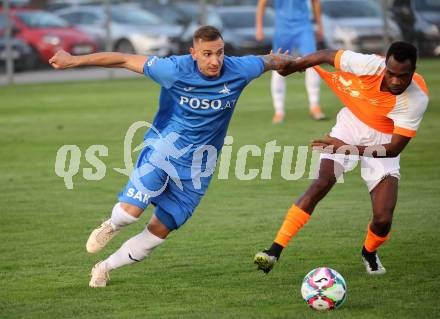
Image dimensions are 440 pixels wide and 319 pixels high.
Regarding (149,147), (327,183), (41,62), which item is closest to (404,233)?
(327,183)

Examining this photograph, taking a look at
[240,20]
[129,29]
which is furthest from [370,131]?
[240,20]

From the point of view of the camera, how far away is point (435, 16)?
30.0 meters

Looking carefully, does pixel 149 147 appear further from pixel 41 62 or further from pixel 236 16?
pixel 236 16

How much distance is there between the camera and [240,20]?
3081 cm

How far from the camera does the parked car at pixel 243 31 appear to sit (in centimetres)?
2961

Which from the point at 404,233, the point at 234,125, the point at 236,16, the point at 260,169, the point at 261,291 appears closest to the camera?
the point at 261,291

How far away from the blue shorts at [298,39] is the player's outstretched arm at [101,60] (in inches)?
383

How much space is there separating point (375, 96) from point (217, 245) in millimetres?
2141

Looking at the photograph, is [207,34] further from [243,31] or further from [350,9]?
[350,9]

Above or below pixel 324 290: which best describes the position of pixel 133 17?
below

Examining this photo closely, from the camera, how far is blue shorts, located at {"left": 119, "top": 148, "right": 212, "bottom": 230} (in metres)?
7.42

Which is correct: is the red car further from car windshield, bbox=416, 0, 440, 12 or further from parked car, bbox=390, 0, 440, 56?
car windshield, bbox=416, 0, 440, 12

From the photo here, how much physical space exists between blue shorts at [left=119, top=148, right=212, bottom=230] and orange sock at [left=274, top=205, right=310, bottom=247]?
2.30 feet

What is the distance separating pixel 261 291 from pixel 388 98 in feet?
5.79
